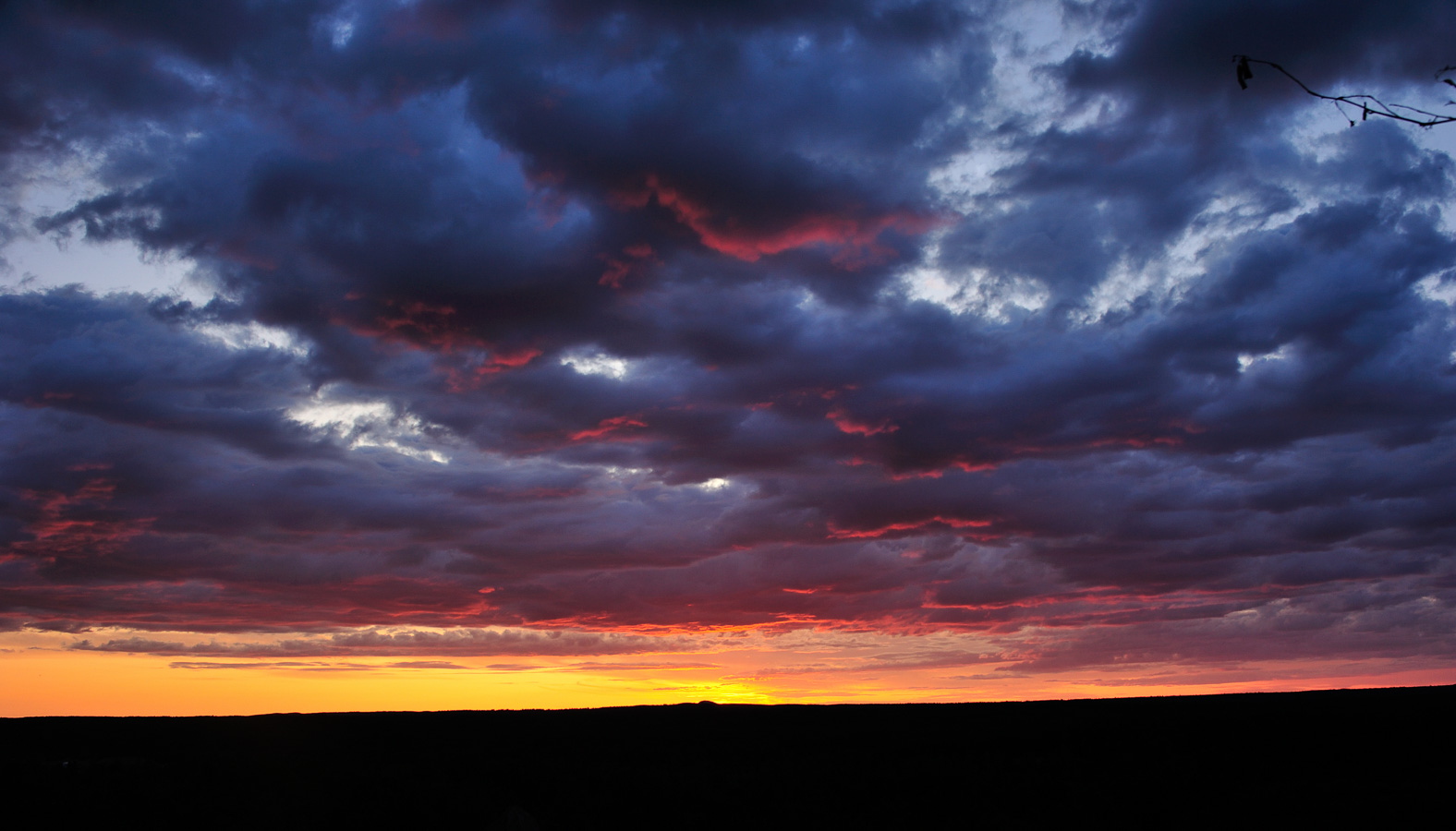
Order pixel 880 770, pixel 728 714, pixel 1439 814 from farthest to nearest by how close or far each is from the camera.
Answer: pixel 728 714 → pixel 880 770 → pixel 1439 814

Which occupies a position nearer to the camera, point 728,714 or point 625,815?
point 625,815

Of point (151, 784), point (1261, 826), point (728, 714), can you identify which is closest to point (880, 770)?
point (1261, 826)

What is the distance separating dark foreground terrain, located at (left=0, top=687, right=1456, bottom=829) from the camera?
39219 millimetres

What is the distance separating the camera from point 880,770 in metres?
51.0

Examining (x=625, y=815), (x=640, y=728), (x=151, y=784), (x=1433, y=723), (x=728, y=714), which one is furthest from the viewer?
(x=728, y=714)

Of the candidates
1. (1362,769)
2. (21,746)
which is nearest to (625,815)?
(1362,769)

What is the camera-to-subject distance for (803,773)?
164 feet

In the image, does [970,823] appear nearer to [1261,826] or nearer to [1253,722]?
[1261,826]

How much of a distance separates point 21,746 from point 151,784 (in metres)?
52.3

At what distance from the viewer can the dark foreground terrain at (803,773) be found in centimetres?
3922

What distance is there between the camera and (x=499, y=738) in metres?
83.8

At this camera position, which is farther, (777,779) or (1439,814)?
(777,779)

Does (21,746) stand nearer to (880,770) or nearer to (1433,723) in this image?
(880,770)

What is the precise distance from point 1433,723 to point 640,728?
68982 mm
